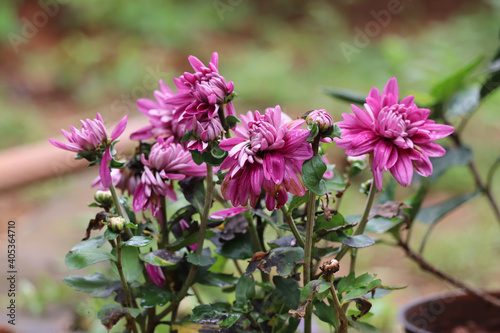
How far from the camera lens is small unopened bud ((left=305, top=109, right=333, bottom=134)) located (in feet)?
1.35

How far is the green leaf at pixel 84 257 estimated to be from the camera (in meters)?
0.47

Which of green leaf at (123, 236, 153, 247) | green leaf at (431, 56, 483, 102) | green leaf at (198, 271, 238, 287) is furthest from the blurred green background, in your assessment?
green leaf at (123, 236, 153, 247)

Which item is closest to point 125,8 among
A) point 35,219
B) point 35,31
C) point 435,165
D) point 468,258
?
point 35,31

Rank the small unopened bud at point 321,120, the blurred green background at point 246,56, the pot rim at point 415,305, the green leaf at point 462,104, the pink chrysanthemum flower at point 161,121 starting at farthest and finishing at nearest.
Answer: the blurred green background at point 246,56, the green leaf at point 462,104, the pot rim at point 415,305, the pink chrysanthemum flower at point 161,121, the small unopened bud at point 321,120

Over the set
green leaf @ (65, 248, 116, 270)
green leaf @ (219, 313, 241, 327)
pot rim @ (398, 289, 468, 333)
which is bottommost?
pot rim @ (398, 289, 468, 333)

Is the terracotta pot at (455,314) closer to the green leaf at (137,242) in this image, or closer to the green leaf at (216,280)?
the green leaf at (216,280)

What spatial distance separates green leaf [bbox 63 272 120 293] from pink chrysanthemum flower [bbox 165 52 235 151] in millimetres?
169

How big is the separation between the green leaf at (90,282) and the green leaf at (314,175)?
0.22 m

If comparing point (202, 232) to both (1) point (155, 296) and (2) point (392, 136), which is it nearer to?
(1) point (155, 296)

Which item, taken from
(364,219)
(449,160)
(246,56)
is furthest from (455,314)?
(246,56)

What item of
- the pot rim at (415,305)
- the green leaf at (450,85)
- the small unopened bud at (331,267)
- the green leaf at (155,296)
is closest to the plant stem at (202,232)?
the green leaf at (155,296)

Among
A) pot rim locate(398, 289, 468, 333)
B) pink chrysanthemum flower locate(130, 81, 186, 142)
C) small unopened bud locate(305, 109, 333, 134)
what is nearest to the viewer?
small unopened bud locate(305, 109, 333, 134)

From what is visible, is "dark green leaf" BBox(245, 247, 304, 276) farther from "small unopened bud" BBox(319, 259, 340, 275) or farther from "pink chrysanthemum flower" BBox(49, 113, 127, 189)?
"pink chrysanthemum flower" BBox(49, 113, 127, 189)

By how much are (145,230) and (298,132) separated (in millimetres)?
203
